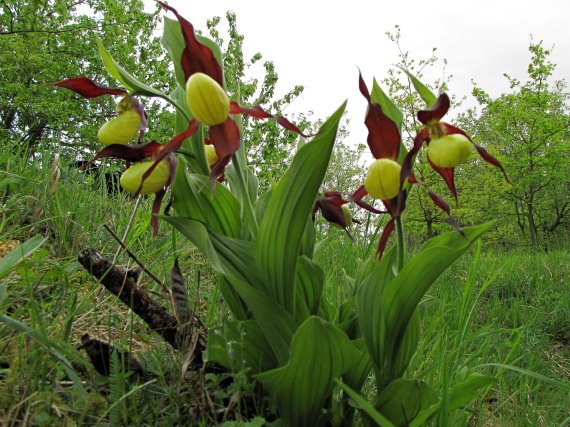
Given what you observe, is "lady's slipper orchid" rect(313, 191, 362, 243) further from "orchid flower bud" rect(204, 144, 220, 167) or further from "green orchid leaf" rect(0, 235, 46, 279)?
"green orchid leaf" rect(0, 235, 46, 279)

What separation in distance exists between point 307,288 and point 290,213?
8.0 inches

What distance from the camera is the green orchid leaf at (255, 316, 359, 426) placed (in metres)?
0.65

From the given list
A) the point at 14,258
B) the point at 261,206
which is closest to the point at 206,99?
the point at 261,206

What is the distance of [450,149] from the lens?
2.26ft

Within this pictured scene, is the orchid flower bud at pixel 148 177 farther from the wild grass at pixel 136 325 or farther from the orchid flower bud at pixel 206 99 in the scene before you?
the wild grass at pixel 136 325

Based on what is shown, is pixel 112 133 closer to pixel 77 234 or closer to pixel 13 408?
pixel 13 408

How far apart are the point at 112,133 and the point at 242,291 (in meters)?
0.38

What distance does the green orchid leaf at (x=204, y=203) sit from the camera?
0.80 metres

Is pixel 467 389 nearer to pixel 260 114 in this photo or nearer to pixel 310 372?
pixel 310 372

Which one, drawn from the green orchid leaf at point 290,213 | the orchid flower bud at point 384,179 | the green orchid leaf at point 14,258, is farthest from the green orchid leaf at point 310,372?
the green orchid leaf at point 14,258

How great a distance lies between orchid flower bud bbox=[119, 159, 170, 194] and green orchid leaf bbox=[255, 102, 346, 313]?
7.8 inches

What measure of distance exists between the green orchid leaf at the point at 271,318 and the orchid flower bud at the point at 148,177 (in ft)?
0.76

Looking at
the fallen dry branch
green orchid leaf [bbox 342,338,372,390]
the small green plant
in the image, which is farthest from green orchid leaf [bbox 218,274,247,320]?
green orchid leaf [bbox 342,338,372,390]

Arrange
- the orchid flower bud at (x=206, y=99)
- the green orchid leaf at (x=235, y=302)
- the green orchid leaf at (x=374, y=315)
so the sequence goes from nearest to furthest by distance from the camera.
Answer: the orchid flower bud at (x=206, y=99)
the green orchid leaf at (x=374, y=315)
the green orchid leaf at (x=235, y=302)
